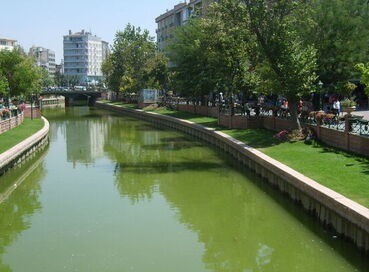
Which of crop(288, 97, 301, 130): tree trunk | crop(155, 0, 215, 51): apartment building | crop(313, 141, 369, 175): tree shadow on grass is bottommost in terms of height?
crop(313, 141, 369, 175): tree shadow on grass

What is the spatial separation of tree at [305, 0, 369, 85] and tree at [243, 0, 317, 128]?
854 centimetres

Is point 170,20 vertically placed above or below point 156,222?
above

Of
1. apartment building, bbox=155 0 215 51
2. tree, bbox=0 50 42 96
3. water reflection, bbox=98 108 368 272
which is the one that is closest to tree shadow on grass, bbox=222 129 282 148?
water reflection, bbox=98 108 368 272

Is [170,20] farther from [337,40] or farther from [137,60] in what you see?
[337,40]

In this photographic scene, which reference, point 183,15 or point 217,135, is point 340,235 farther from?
point 183,15

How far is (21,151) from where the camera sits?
2914cm

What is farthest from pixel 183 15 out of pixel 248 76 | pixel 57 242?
pixel 57 242

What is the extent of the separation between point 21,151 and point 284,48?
15910 millimetres

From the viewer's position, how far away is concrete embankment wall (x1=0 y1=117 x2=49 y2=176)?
25.3 m

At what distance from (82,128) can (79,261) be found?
1712 inches

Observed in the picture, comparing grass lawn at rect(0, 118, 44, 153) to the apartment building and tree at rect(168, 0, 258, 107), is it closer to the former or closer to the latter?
tree at rect(168, 0, 258, 107)

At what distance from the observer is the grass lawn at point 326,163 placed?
52.6ft

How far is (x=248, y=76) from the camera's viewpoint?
3978cm

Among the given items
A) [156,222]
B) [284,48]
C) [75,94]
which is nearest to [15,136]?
[284,48]
